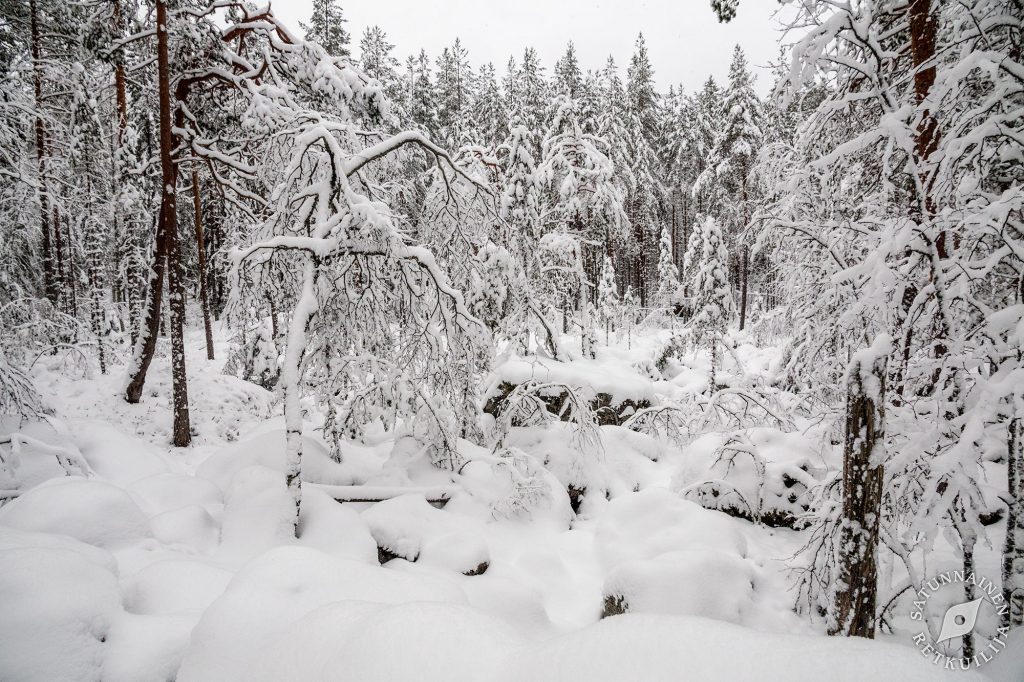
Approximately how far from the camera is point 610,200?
36.5 ft

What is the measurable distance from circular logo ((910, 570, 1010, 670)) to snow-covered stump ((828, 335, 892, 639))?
0.45 meters

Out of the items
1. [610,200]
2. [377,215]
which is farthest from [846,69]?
[610,200]

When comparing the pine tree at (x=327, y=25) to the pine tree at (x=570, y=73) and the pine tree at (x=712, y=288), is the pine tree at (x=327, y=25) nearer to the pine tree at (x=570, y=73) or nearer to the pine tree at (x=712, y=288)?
the pine tree at (x=570, y=73)

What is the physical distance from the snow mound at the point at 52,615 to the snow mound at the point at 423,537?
2.74 metres

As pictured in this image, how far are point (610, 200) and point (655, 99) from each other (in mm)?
30083

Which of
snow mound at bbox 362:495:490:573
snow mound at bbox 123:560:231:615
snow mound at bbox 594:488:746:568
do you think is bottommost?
snow mound at bbox 594:488:746:568

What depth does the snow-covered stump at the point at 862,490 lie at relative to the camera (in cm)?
336

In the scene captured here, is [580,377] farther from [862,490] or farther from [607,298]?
[607,298]

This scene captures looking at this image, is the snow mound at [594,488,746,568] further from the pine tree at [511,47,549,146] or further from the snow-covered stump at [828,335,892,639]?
the pine tree at [511,47,549,146]

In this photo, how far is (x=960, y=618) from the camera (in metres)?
3.75

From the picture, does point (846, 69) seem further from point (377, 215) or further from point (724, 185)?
point (724, 185)

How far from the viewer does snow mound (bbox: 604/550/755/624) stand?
4.85 m

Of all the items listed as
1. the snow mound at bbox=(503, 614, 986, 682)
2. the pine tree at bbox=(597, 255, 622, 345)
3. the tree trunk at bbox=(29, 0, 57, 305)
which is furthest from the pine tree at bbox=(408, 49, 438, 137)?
the snow mound at bbox=(503, 614, 986, 682)

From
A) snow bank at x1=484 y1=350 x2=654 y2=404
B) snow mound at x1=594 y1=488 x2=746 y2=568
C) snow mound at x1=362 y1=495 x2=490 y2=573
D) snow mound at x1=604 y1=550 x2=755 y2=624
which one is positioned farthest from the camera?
snow bank at x1=484 y1=350 x2=654 y2=404
